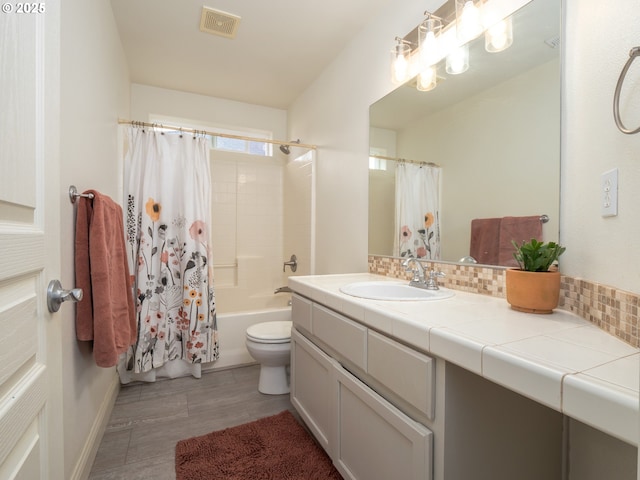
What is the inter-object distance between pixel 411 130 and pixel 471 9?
578mm

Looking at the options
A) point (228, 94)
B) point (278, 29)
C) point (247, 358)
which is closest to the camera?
point (278, 29)

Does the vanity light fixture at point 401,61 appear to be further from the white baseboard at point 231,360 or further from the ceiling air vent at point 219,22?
the white baseboard at point 231,360

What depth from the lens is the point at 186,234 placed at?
240 cm

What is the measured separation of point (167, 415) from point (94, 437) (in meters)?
0.41

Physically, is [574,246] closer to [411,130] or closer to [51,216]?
[411,130]

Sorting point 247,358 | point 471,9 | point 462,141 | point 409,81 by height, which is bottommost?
point 247,358

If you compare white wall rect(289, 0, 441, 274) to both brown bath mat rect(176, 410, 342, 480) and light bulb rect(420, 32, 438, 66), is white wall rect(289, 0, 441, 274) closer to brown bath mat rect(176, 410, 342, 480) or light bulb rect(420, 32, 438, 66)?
light bulb rect(420, 32, 438, 66)

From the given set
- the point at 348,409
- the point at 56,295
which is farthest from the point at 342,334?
the point at 56,295

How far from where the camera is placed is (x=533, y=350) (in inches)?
27.2

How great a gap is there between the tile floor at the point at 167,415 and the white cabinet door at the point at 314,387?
378 millimetres

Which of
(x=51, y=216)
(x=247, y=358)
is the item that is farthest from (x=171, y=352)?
(x=51, y=216)

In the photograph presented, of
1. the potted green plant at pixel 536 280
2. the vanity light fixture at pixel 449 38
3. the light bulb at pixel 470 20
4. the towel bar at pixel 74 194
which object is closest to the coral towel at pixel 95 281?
the towel bar at pixel 74 194

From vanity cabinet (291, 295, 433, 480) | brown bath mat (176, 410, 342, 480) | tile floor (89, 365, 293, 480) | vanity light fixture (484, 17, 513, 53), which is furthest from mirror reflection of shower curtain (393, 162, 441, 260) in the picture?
tile floor (89, 365, 293, 480)

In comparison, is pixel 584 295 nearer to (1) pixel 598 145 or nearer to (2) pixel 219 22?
(1) pixel 598 145
